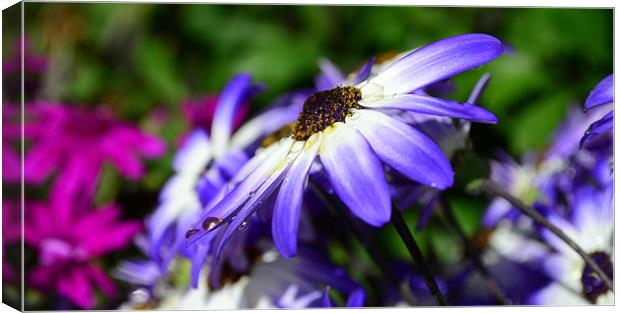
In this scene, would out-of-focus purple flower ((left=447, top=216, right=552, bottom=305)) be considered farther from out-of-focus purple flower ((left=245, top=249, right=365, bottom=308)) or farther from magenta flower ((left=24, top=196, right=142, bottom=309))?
magenta flower ((left=24, top=196, right=142, bottom=309))

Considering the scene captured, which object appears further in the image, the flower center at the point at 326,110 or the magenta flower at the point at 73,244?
the magenta flower at the point at 73,244

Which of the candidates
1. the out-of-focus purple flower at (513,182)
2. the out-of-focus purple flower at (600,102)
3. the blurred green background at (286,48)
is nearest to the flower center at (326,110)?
the out-of-focus purple flower at (600,102)

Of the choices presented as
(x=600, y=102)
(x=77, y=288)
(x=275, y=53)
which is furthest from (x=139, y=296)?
(x=275, y=53)

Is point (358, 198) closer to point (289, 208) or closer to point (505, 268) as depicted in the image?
point (289, 208)

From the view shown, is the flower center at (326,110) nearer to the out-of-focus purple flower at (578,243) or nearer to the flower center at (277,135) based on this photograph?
the flower center at (277,135)

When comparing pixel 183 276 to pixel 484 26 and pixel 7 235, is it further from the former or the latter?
pixel 484 26

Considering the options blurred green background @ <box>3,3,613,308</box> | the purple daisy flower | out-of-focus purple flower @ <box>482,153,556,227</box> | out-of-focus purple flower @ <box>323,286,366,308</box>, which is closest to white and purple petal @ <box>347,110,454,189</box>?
the purple daisy flower

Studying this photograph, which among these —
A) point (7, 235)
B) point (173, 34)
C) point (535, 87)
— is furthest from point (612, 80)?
point (173, 34)
